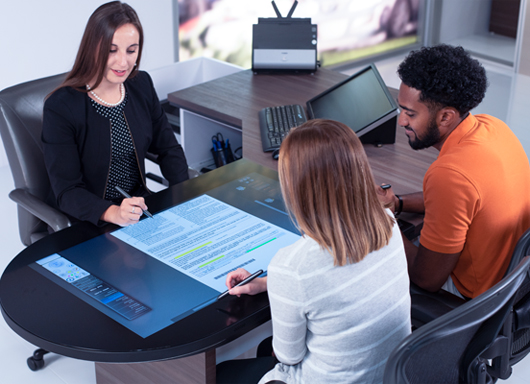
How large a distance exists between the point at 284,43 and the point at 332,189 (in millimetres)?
2081

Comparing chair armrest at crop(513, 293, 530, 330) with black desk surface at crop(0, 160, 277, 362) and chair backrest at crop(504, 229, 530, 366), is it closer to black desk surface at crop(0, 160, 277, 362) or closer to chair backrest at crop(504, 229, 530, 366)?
chair backrest at crop(504, 229, 530, 366)

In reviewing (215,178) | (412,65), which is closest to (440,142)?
(412,65)

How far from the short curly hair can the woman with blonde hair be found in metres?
0.60

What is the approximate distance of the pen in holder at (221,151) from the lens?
301 cm

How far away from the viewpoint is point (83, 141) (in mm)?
2109

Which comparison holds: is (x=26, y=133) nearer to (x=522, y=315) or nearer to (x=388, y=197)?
(x=388, y=197)

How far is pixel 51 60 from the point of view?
152 inches

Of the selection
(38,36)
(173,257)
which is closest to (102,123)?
(173,257)

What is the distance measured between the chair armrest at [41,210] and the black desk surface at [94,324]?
1.14 feet

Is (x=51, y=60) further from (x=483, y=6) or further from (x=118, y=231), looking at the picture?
(x=483, y=6)

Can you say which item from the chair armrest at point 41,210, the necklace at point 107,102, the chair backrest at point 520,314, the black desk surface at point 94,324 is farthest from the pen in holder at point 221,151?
the chair backrest at point 520,314

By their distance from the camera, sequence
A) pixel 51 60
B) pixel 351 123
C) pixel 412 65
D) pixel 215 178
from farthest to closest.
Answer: pixel 51 60 → pixel 351 123 → pixel 215 178 → pixel 412 65

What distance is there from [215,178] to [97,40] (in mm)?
611

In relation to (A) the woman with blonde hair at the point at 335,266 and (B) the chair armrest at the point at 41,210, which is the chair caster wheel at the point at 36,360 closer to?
(B) the chair armrest at the point at 41,210
